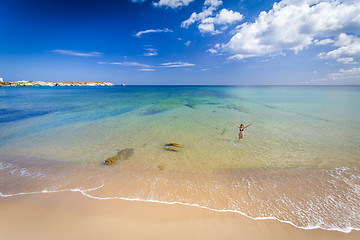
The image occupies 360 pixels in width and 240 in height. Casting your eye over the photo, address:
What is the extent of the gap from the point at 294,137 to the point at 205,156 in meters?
9.59

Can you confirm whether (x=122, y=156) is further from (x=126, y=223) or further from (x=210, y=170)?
(x=210, y=170)

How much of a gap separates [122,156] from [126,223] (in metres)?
5.53

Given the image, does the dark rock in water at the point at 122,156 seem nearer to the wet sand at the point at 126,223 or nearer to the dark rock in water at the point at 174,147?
the dark rock in water at the point at 174,147

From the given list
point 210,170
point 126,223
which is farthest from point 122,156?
point 210,170

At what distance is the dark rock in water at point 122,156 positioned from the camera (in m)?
9.02

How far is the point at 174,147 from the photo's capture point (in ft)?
37.2

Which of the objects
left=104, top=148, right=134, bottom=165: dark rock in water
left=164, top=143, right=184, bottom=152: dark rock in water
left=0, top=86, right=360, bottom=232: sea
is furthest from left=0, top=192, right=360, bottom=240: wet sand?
left=164, top=143, right=184, bottom=152: dark rock in water

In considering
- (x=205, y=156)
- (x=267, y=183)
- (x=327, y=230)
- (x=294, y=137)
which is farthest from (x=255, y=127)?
(x=327, y=230)

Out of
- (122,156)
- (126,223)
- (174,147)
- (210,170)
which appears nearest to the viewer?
(126,223)

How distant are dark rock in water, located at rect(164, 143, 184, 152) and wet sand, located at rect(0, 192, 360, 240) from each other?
5391 millimetres

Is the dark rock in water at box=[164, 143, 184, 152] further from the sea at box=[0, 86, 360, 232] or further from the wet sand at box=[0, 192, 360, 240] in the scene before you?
the wet sand at box=[0, 192, 360, 240]

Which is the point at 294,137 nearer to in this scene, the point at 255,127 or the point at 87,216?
the point at 255,127

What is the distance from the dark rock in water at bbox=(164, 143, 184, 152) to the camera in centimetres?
1098

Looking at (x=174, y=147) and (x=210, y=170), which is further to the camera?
(x=174, y=147)
